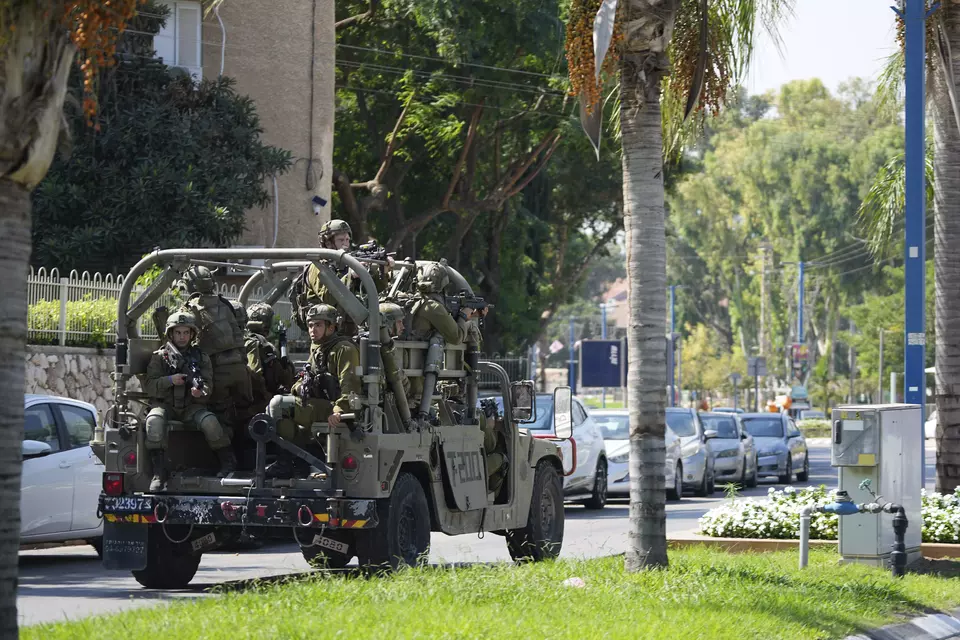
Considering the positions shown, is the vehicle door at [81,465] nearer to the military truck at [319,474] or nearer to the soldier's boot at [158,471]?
the military truck at [319,474]

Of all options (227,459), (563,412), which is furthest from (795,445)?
(227,459)

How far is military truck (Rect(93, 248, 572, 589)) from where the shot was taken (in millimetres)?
11398

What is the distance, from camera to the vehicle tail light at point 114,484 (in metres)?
12.0

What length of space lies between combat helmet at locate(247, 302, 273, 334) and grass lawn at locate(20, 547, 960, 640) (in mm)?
2362

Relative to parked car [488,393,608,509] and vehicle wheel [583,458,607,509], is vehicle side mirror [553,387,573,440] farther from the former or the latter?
vehicle wheel [583,458,607,509]

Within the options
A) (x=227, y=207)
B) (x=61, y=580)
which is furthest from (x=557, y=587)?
(x=227, y=207)

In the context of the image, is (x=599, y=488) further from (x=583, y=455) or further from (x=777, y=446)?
(x=777, y=446)

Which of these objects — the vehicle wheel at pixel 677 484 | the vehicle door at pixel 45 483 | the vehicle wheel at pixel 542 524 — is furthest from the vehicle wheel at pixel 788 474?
the vehicle door at pixel 45 483

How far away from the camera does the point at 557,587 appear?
35.2ft

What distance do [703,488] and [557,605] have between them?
17820 mm

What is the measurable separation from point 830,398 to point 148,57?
60210 mm

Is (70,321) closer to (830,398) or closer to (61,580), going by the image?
(61,580)

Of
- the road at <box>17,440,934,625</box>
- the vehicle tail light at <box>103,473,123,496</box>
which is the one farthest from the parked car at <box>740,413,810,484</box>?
the vehicle tail light at <box>103,473,123,496</box>

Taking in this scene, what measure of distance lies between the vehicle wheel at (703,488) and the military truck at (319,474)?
14.2m
